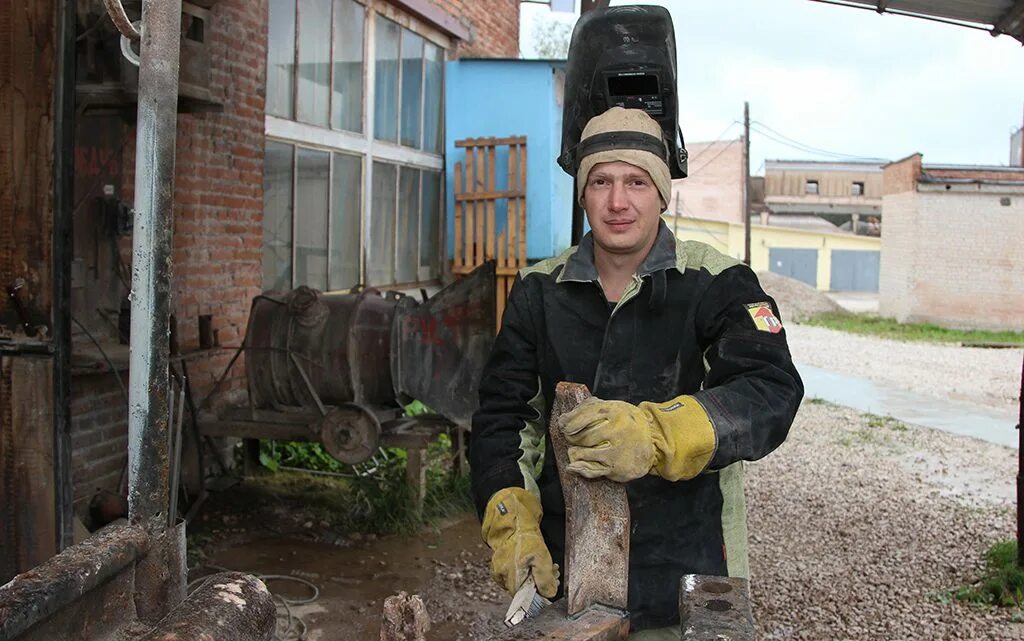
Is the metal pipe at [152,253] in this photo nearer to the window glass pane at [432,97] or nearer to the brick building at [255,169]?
the brick building at [255,169]

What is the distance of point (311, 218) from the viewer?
7820 millimetres

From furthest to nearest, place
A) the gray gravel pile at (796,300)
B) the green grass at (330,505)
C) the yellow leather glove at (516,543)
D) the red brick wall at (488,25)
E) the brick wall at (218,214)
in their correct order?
the gray gravel pile at (796,300)
the red brick wall at (488,25)
the green grass at (330,505)
the brick wall at (218,214)
the yellow leather glove at (516,543)

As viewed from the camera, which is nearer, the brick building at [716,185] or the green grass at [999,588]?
the green grass at [999,588]

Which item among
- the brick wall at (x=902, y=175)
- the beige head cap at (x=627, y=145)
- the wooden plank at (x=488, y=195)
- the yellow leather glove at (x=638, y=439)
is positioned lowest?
the yellow leather glove at (x=638, y=439)

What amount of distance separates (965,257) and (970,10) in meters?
19.8

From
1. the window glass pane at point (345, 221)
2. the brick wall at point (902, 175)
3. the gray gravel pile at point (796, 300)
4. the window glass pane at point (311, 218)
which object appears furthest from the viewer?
the gray gravel pile at point (796, 300)

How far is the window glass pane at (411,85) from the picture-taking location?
31.4ft

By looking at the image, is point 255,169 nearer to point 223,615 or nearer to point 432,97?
point 432,97

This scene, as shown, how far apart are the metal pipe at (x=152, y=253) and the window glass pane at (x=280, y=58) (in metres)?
4.62

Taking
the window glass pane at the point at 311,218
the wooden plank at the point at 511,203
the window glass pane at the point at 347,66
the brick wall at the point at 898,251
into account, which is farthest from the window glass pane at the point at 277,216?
the brick wall at the point at 898,251

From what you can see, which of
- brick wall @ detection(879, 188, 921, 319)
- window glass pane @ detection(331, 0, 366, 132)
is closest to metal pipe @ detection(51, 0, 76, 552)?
window glass pane @ detection(331, 0, 366, 132)

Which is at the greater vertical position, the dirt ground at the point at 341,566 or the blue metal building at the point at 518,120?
the blue metal building at the point at 518,120

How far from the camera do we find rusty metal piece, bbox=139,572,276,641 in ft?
5.85

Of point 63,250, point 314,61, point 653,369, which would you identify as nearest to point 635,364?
point 653,369
